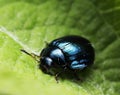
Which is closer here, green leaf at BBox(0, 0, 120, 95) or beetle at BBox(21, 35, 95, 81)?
green leaf at BBox(0, 0, 120, 95)

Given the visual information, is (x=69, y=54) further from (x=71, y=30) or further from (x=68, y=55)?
(x=71, y=30)

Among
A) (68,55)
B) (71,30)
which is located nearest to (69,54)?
(68,55)

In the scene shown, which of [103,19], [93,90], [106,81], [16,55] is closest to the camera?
[16,55]

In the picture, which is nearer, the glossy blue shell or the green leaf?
the green leaf

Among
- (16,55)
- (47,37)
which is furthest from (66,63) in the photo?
(16,55)

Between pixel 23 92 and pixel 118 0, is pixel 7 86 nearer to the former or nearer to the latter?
pixel 23 92
